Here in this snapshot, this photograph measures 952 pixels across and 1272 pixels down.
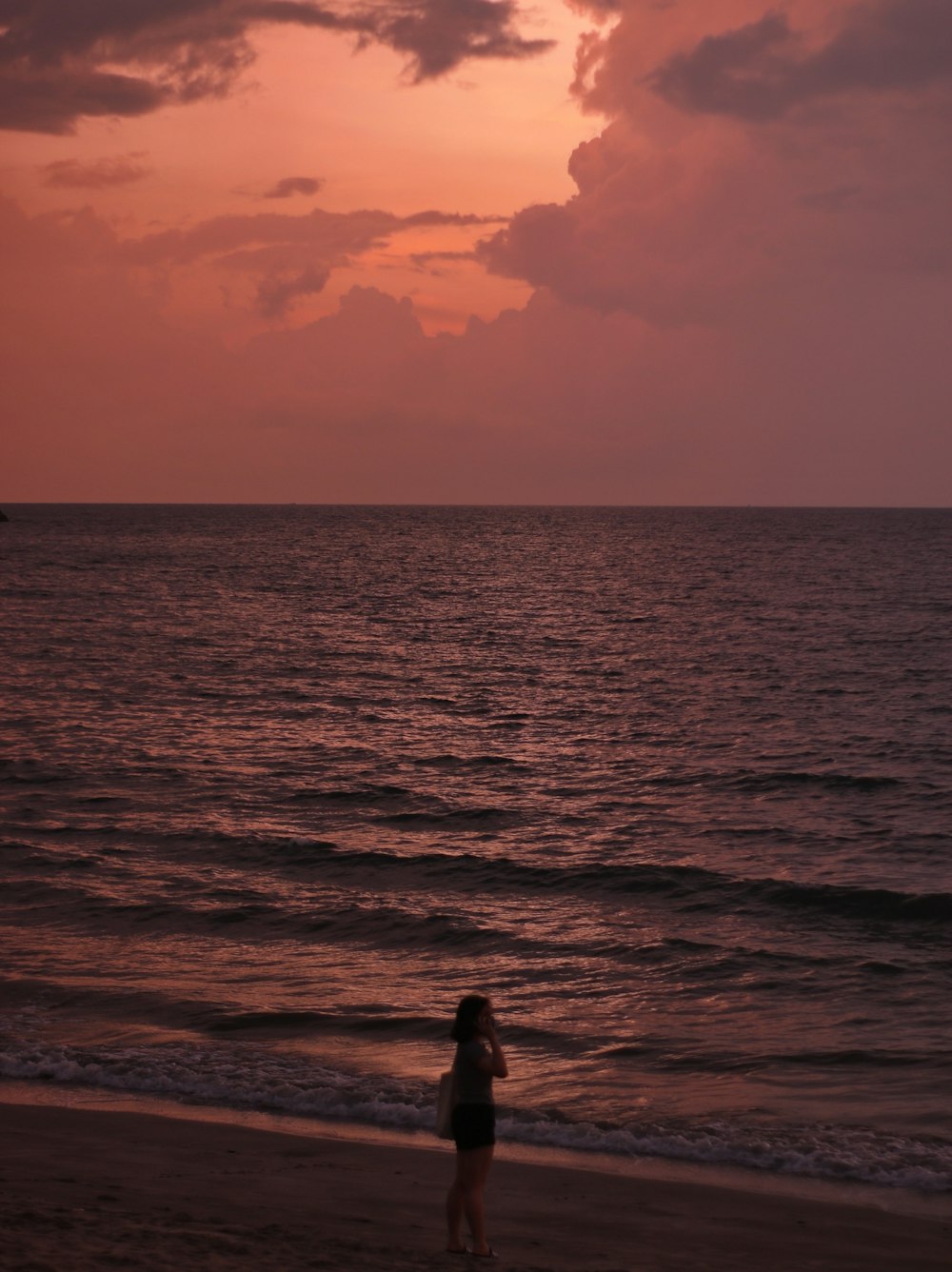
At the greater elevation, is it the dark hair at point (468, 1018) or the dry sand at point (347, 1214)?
the dark hair at point (468, 1018)

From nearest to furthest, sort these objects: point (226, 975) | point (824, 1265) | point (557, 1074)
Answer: point (824, 1265)
point (557, 1074)
point (226, 975)

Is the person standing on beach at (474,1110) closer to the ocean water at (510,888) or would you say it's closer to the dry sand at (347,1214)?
the dry sand at (347,1214)

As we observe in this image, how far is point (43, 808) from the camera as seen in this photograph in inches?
1061

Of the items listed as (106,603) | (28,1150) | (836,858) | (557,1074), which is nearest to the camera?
(28,1150)

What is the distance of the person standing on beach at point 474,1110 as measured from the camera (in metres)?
9.30

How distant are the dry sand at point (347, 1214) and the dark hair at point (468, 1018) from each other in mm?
1573

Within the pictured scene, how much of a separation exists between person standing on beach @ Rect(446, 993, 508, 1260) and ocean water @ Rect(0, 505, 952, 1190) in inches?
135

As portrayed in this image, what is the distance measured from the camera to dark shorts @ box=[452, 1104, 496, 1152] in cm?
930

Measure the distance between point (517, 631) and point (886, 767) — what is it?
38.5m

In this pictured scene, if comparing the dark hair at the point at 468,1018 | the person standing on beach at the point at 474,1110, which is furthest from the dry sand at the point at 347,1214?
the dark hair at the point at 468,1018

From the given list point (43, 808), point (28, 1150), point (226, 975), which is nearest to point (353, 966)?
point (226, 975)

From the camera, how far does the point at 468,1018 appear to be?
30.7 ft

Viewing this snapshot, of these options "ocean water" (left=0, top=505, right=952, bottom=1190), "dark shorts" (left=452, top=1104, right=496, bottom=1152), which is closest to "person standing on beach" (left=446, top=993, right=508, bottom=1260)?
"dark shorts" (left=452, top=1104, right=496, bottom=1152)

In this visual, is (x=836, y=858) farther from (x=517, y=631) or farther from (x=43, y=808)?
(x=517, y=631)
